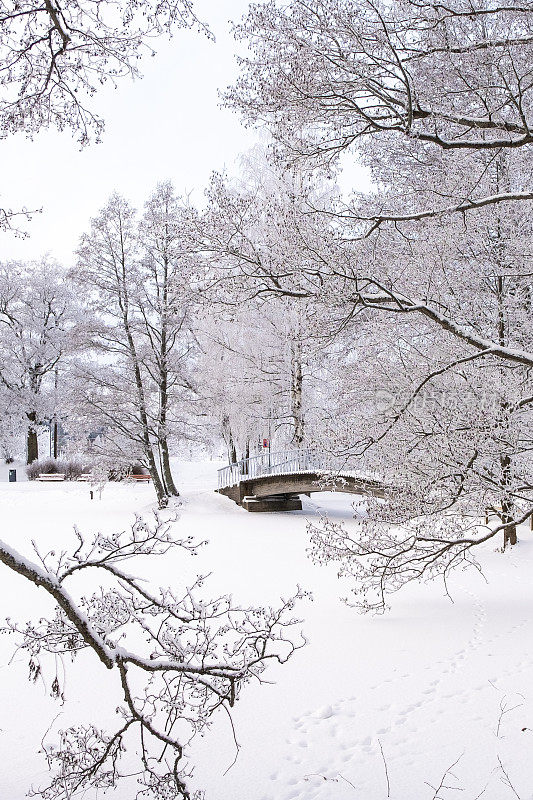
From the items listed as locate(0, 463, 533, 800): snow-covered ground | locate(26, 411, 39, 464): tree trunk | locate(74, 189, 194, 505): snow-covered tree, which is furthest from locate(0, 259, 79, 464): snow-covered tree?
locate(0, 463, 533, 800): snow-covered ground

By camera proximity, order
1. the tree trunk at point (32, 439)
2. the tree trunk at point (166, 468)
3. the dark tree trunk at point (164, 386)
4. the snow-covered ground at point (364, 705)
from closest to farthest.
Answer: the snow-covered ground at point (364, 705) < the dark tree trunk at point (164, 386) < the tree trunk at point (166, 468) < the tree trunk at point (32, 439)

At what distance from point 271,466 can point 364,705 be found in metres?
13.0

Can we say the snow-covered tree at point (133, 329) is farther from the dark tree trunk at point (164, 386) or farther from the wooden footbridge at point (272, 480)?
the wooden footbridge at point (272, 480)

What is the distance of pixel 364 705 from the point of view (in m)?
→ 5.25

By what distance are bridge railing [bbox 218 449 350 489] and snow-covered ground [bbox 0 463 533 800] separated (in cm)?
684

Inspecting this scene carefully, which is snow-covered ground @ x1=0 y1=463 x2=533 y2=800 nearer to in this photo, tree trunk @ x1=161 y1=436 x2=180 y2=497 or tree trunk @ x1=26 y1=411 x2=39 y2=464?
tree trunk @ x1=161 y1=436 x2=180 y2=497

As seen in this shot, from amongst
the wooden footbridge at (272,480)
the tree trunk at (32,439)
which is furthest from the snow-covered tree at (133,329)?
the tree trunk at (32,439)

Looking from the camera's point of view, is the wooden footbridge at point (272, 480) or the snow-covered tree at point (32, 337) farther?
the snow-covered tree at point (32, 337)

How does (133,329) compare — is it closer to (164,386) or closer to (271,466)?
(164,386)

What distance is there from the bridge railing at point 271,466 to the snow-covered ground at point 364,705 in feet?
22.4

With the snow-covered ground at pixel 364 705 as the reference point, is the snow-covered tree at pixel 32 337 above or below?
above

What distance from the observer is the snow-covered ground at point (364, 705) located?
4.09m

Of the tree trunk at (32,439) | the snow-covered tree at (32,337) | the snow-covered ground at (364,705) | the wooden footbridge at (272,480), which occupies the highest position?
the snow-covered tree at (32,337)

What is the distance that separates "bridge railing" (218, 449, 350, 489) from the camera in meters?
17.0
